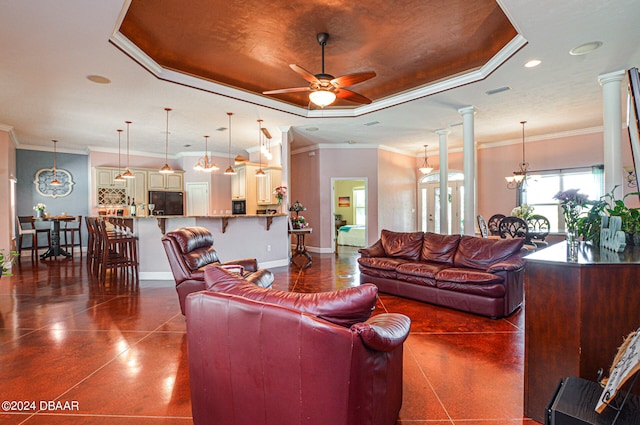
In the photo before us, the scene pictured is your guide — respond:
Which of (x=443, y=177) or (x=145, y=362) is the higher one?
(x=443, y=177)

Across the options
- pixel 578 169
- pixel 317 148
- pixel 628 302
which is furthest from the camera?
pixel 317 148

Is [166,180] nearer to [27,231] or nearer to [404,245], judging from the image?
[27,231]

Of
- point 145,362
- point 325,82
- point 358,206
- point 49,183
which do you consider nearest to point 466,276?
point 325,82

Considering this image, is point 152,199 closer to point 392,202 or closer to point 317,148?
point 317,148

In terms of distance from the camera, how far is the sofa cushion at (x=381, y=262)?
4320 mm

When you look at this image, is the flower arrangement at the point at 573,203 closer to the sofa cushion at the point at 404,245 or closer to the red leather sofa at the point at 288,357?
the red leather sofa at the point at 288,357

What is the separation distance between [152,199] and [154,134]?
2623 millimetres

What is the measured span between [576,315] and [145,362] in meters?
2.98

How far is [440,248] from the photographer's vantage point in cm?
439

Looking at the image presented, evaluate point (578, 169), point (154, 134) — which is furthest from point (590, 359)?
point (154, 134)

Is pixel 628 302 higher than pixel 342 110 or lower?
lower

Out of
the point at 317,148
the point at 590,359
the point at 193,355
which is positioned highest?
the point at 317,148

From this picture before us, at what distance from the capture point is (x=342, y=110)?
6.21 meters

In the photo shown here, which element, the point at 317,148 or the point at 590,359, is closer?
the point at 590,359
